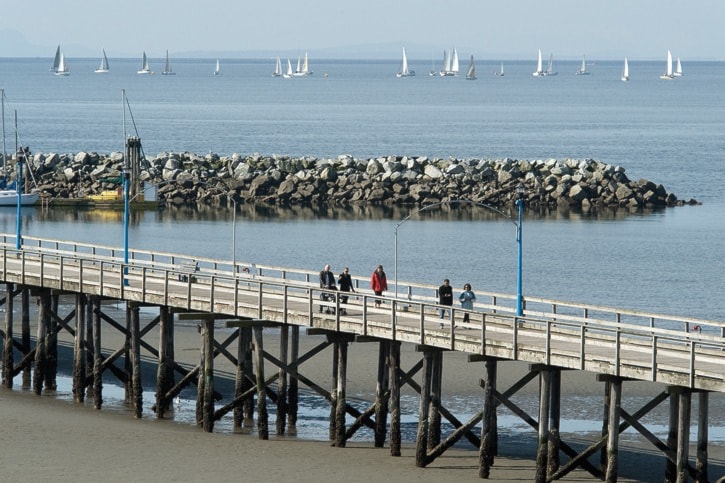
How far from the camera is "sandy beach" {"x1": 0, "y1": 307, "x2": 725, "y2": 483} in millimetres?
34094

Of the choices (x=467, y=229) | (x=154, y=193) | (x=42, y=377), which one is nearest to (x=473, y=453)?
(x=42, y=377)

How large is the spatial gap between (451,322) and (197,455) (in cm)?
651

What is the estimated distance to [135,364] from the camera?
133 ft

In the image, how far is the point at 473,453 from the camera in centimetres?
3644

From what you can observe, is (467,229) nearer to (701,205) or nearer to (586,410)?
(701,205)

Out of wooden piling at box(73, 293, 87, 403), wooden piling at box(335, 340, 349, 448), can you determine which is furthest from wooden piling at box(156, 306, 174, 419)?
wooden piling at box(335, 340, 349, 448)

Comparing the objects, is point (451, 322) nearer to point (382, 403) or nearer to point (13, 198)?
point (382, 403)

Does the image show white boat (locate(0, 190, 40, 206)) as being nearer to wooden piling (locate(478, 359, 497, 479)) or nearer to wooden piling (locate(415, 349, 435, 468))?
wooden piling (locate(415, 349, 435, 468))

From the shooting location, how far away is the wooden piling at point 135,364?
40.2m

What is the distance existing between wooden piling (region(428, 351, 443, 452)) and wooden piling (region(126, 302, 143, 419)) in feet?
27.5

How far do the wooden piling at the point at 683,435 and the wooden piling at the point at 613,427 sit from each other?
1.20 metres

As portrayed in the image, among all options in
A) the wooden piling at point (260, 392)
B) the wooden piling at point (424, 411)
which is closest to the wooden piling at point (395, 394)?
the wooden piling at point (424, 411)

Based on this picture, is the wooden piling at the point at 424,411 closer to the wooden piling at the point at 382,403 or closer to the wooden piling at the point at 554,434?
the wooden piling at the point at 382,403

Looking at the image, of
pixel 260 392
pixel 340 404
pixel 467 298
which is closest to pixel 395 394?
pixel 340 404
